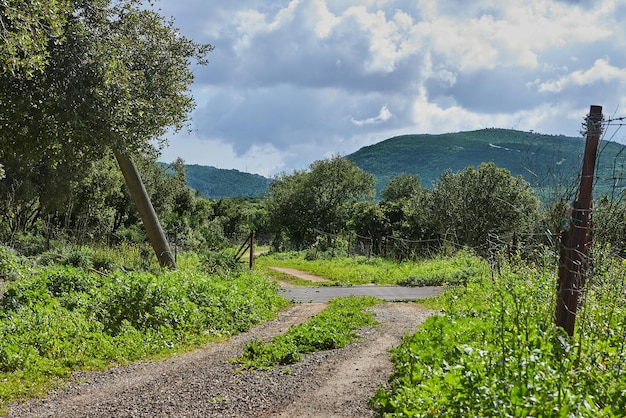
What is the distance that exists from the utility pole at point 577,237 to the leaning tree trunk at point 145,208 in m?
11.6

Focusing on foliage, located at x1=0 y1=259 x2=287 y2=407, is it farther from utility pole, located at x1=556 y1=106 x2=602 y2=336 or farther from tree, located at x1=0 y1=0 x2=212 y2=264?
utility pole, located at x1=556 y1=106 x2=602 y2=336

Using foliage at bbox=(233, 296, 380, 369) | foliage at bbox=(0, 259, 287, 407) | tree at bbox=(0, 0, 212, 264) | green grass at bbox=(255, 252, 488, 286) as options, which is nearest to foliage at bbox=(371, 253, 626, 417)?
foliage at bbox=(233, 296, 380, 369)

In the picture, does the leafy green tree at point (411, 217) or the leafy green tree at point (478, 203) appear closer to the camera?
the leafy green tree at point (478, 203)

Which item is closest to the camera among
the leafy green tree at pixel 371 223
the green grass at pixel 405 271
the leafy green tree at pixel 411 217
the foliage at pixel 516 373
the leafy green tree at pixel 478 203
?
the foliage at pixel 516 373

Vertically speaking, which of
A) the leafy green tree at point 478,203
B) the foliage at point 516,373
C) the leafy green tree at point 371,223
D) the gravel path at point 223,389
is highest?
the leafy green tree at point 478,203

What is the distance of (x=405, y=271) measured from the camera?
2202 centimetres

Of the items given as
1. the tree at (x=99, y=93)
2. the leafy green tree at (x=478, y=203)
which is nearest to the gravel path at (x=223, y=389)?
the tree at (x=99, y=93)

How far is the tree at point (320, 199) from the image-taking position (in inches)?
2051

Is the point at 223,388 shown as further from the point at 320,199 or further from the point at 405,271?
the point at 320,199

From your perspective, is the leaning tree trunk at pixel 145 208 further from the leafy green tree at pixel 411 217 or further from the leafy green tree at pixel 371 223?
the leafy green tree at pixel 371 223

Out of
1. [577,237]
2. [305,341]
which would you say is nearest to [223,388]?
[305,341]

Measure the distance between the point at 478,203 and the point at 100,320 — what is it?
30.9m

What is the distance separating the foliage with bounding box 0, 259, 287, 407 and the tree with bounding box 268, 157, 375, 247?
40.3 metres

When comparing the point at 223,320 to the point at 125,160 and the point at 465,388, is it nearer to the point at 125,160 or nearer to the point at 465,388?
the point at 125,160
